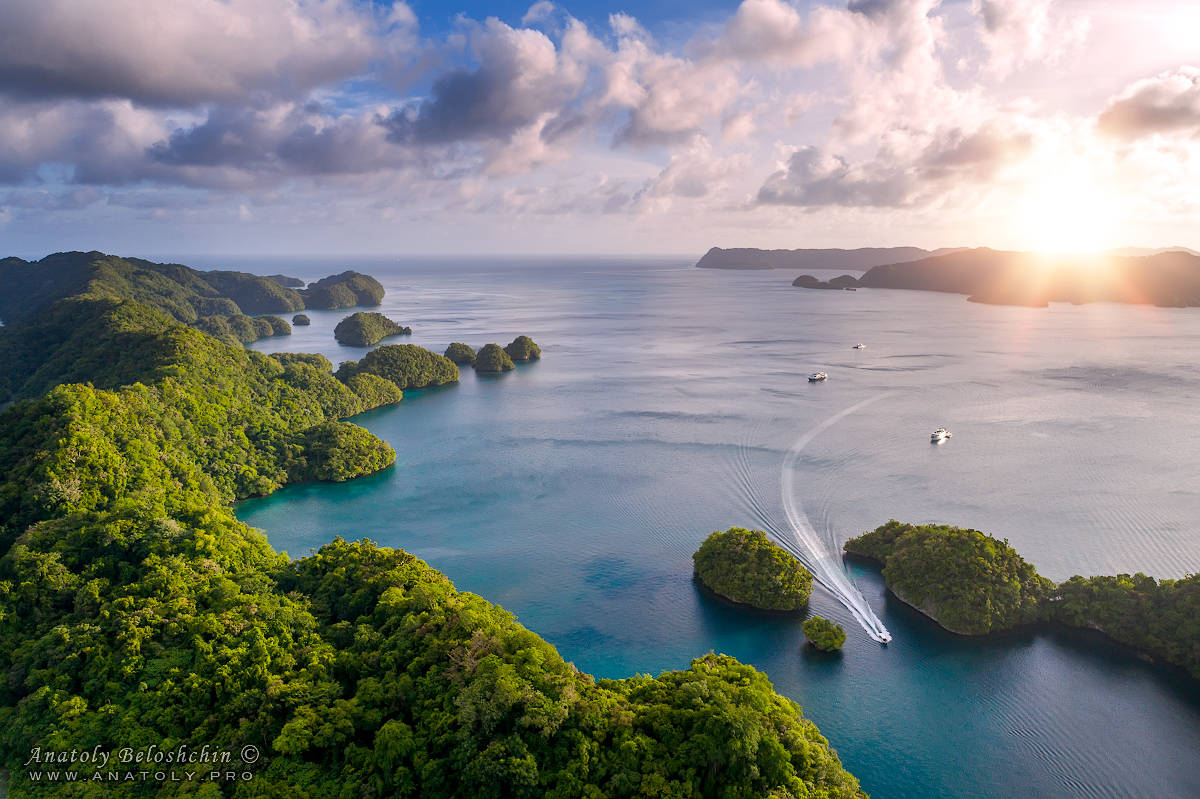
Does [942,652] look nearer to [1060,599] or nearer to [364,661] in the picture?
[1060,599]

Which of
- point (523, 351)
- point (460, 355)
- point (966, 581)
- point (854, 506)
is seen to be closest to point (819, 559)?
point (966, 581)

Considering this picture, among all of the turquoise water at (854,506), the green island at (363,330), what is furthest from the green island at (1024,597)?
the green island at (363,330)

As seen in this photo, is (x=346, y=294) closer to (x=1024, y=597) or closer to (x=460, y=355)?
(x=460, y=355)

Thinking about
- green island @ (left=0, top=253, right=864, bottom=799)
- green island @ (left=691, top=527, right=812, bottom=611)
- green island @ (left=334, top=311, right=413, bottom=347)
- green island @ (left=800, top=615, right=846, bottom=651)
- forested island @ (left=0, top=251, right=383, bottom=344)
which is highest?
forested island @ (left=0, top=251, right=383, bottom=344)

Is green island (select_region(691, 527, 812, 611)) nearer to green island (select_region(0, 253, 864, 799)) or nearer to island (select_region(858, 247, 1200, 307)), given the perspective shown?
green island (select_region(0, 253, 864, 799))

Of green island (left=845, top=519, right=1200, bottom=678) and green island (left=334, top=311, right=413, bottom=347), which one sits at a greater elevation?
green island (left=334, top=311, right=413, bottom=347)

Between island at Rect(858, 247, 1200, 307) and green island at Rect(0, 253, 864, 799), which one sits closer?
green island at Rect(0, 253, 864, 799)

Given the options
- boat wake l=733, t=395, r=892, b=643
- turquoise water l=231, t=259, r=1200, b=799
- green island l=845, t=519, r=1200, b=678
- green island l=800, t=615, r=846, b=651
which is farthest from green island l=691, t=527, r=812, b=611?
green island l=845, t=519, r=1200, b=678
